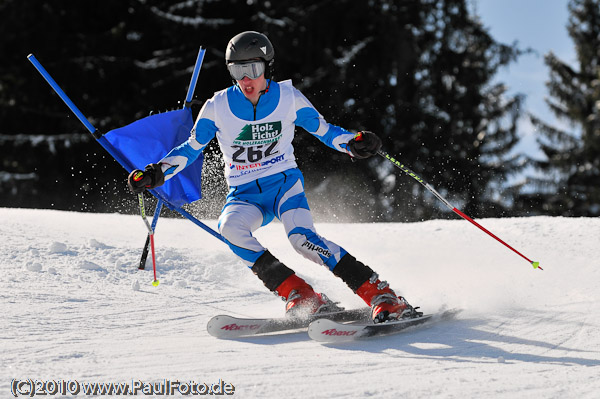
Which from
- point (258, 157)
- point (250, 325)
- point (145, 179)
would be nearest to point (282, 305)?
point (250, 325)

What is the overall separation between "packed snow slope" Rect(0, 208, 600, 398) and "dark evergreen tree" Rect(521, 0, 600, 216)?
62.1 feet

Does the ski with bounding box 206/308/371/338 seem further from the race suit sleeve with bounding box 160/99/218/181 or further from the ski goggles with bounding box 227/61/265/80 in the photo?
the ski goggles with bounding box 227/61/265/80

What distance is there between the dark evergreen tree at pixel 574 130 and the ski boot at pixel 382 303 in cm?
2127

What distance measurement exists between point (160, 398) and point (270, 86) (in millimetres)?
2257

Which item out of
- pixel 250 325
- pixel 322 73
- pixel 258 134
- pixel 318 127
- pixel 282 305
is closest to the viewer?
pixel 250 325

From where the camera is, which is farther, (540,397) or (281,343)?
(281,343)

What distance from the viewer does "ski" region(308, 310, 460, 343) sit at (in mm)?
3633

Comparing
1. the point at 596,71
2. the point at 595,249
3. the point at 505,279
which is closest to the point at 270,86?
the point at 505,279

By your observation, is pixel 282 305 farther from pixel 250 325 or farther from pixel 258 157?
pixel 258 157

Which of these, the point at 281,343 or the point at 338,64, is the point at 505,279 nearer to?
the point at 281,343

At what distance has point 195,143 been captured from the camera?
443 centimetres

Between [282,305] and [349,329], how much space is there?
1.27 m

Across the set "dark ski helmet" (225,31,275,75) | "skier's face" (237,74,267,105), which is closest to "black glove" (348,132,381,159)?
"skier's face" (237,74,267,105)

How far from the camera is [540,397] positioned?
9.26 feet
